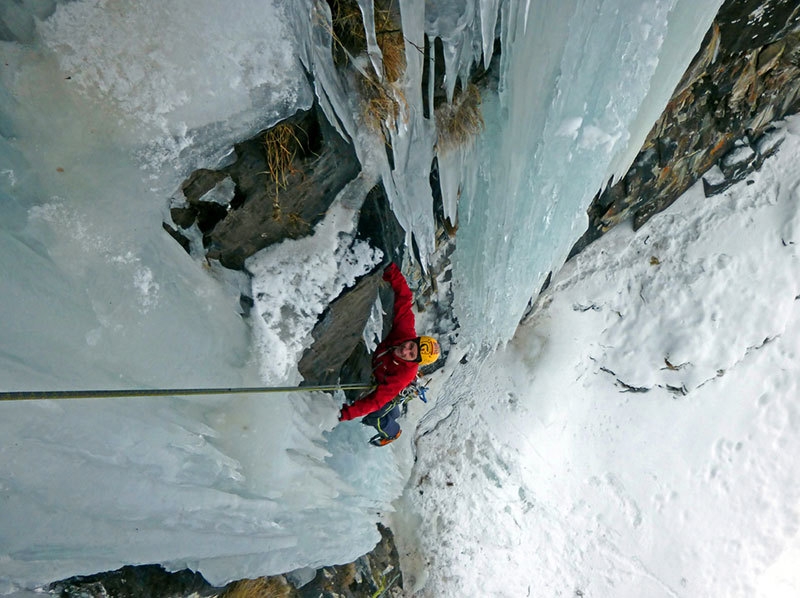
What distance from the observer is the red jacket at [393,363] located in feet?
10.6

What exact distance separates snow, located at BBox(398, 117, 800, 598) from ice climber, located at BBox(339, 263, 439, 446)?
1.68 meters

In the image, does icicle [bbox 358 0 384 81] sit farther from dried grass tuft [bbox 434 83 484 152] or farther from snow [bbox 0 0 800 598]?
dried grass tuft [bbox 434 83 484 152]

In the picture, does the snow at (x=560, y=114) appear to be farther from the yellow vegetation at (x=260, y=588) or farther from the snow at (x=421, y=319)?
the yellow vegetation at (x=260, y=588)

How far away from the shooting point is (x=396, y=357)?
3.24 m

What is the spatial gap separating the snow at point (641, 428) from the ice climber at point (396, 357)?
1676 millimetres

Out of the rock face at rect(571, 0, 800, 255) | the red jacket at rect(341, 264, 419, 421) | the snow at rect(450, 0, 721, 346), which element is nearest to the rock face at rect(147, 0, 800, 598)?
the rock face at rect(571, 0, 800, 255)

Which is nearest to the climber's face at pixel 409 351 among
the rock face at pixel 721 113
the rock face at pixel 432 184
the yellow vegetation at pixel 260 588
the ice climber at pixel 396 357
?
the ice climber at pixel 396 357

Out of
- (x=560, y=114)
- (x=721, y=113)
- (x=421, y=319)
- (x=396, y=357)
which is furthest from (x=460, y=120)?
(x=721, y=113)

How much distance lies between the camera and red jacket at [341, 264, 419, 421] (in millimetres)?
3230

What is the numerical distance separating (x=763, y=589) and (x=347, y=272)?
16.3ft

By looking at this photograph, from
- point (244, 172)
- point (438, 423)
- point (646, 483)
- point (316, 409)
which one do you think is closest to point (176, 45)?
point (244, 172)

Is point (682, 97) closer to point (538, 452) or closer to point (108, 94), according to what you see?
point (538, 452)

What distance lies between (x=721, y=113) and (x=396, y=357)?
133 inches

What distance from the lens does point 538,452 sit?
5059mm
